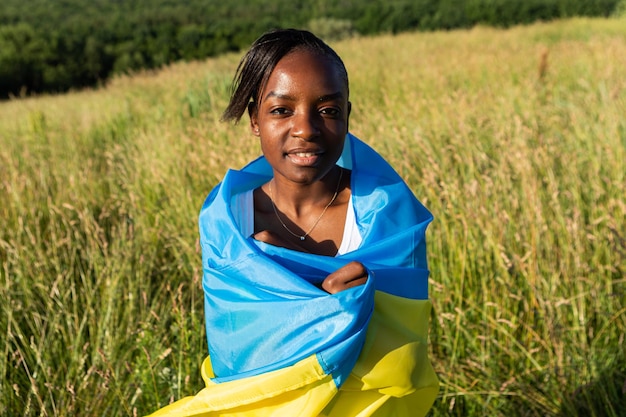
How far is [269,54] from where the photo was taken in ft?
4.42

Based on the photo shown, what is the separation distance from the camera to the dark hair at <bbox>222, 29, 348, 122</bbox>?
134 cm

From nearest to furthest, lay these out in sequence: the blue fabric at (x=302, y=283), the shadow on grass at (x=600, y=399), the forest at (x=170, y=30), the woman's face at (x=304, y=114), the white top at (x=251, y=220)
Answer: the blue fabric at (x=302, y=283) → the woman's face at (x=304, y=114) → the white top at (x=251, y=220) → the shadow on grass at (x=600, y=399) → the forest at (x=170, y=30)

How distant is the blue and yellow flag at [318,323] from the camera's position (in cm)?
121

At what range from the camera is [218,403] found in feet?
4.30

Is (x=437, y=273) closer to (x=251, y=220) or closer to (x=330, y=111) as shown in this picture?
(x=251, y=220)

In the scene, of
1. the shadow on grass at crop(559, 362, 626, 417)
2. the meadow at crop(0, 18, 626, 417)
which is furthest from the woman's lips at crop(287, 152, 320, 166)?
the shadow on grass at crop(559, 362, 626, 417)

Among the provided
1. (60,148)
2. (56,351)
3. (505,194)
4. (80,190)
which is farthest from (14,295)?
(60,148)

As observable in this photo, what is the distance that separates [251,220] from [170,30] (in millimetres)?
24546

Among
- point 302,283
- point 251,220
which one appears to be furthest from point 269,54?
point 302,283

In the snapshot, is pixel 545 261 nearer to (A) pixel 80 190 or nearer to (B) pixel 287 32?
(B) pixel 287 32

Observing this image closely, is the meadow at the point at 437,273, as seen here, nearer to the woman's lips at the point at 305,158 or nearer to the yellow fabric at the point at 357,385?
the yellow fabric at the point at 357,385

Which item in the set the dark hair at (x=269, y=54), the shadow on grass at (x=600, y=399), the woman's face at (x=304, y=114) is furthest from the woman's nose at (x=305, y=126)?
the shadow on grass at (x=600, y=399)

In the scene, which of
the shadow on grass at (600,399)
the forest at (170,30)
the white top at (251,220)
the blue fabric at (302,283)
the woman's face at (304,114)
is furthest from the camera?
the forest at (170,30)

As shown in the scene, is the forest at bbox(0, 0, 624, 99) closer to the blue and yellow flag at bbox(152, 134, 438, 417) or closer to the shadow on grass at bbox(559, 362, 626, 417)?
the shadow on grass at bbox(559, 362, 626, 417)
